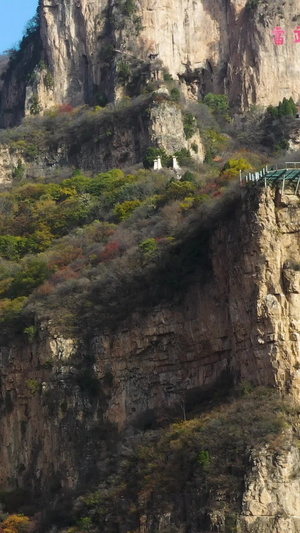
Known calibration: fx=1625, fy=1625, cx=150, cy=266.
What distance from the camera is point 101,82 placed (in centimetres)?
8050

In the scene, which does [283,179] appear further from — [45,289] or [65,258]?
[65,258]

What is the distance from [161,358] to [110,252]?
25.9 ft

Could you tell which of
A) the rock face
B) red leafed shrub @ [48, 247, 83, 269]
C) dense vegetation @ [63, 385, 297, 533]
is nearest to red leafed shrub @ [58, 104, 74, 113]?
the rock face

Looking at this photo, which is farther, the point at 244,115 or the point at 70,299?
the point at 244,115

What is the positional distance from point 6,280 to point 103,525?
54.8ft

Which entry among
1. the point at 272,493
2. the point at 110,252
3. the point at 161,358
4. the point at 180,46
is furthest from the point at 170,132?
the point at 272,493

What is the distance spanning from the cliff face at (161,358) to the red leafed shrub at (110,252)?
15.5 ft

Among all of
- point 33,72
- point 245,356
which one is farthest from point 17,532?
point 33,72

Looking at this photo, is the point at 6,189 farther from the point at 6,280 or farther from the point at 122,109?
the point at 6,280

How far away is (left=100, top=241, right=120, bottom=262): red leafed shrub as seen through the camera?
5656 cm

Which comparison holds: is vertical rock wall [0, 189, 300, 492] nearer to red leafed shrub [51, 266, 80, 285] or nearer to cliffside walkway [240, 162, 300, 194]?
cliffside walkway [240, 162, 300, 194]

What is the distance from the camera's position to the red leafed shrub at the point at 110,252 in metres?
56.6

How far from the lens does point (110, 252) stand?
5691 cm

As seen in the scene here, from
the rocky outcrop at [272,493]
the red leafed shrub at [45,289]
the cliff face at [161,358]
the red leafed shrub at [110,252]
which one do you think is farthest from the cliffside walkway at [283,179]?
the red leafed shrub at [45,289]
